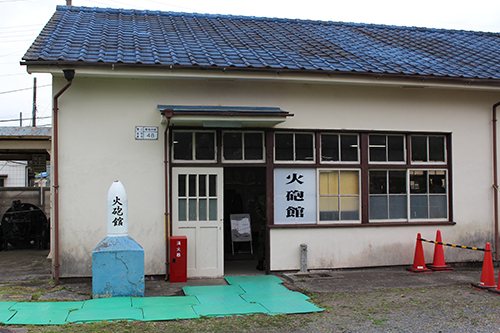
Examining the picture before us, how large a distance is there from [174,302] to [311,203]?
12.1 feet

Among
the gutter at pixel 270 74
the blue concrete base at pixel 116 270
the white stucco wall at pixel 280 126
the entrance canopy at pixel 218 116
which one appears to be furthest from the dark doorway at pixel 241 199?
the blue concrete base at pixel 116 270

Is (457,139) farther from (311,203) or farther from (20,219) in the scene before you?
(20,219)

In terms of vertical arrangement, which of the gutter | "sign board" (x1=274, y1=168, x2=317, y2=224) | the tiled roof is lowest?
"sign board" (x1=274, y1=168, x2=317, y2=224)

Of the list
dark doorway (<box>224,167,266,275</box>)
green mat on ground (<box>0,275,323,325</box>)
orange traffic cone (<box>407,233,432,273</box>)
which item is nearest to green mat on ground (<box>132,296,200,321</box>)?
green mat on ground (<box>0,275,323,325</box>)

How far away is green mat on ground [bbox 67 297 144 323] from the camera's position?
19.4 feet

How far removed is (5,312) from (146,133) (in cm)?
380

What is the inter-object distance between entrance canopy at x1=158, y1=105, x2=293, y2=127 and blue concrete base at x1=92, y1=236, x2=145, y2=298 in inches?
94.4

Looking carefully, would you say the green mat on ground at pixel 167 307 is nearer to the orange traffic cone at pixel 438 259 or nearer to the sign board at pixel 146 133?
the sign board at pixel 146 133

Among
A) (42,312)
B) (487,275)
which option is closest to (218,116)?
(42,312)

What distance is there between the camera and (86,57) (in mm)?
8062

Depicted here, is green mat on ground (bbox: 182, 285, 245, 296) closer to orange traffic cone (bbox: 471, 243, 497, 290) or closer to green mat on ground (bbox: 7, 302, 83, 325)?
green mat on ground (bbox: 7, 302, 83, 325)

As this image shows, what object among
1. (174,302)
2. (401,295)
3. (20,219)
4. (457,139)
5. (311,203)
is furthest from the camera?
(20,219)

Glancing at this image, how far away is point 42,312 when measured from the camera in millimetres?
6156

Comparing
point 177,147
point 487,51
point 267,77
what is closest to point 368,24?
point 487,51
